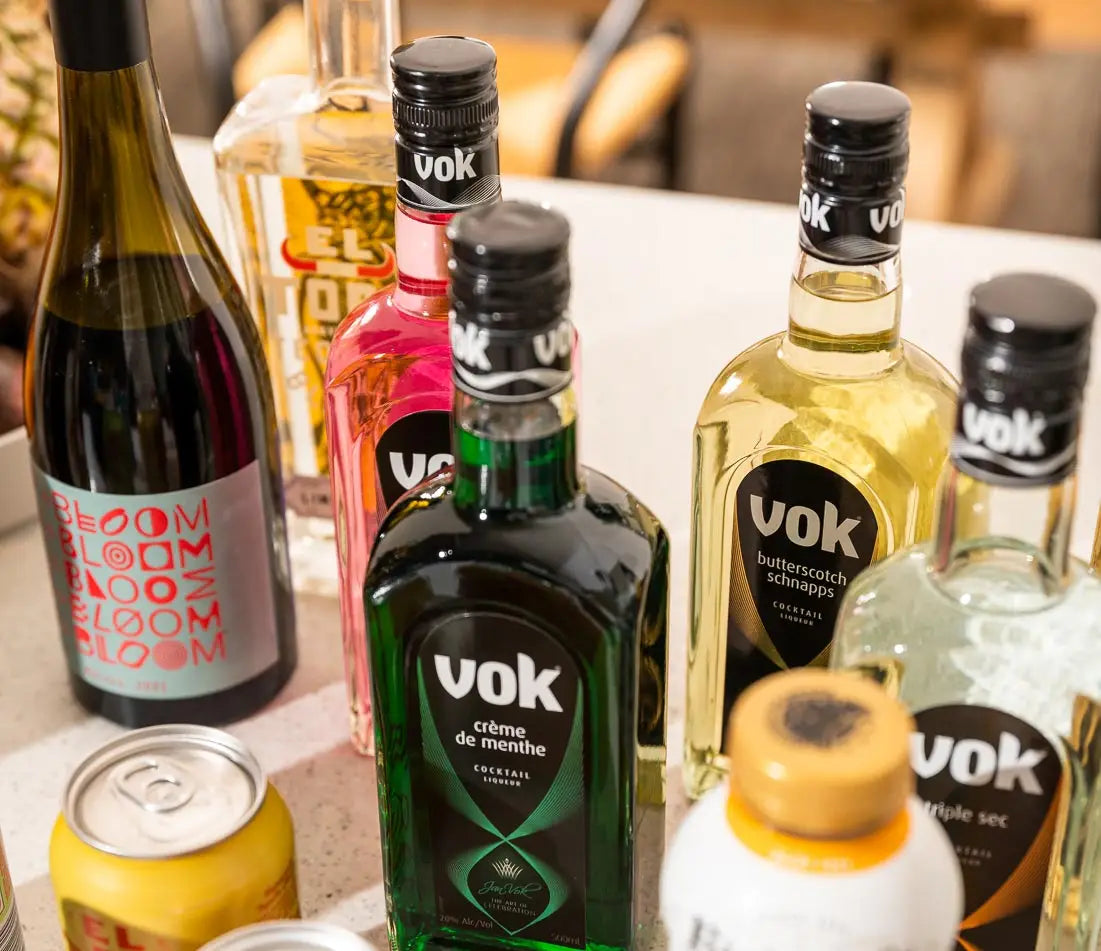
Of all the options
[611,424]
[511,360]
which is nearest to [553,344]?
[511,360]

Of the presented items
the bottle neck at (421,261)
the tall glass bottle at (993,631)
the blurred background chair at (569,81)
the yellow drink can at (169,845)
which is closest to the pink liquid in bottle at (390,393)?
the bottle neck at (421,261)

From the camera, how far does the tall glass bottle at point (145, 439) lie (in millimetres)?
689

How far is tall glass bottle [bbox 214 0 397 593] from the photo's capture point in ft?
2.46

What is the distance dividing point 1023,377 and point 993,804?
6.9 inches

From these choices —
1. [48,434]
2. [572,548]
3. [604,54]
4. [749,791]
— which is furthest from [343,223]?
[604,54]

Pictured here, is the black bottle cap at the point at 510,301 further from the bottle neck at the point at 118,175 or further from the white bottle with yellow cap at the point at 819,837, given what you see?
the bottle neck at the point at 118,175

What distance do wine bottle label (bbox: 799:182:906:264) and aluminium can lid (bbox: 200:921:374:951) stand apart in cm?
28

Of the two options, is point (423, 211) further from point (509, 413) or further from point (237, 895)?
point (237, 895)

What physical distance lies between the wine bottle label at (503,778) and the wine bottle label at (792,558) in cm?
12

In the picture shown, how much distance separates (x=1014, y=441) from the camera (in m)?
0.46

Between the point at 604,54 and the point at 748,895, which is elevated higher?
the point at 748,895

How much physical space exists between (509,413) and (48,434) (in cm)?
28

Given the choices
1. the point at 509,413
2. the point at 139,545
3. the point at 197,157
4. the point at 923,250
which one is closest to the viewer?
the point at 509,413

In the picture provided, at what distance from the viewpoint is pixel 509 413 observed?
524 millimetres
